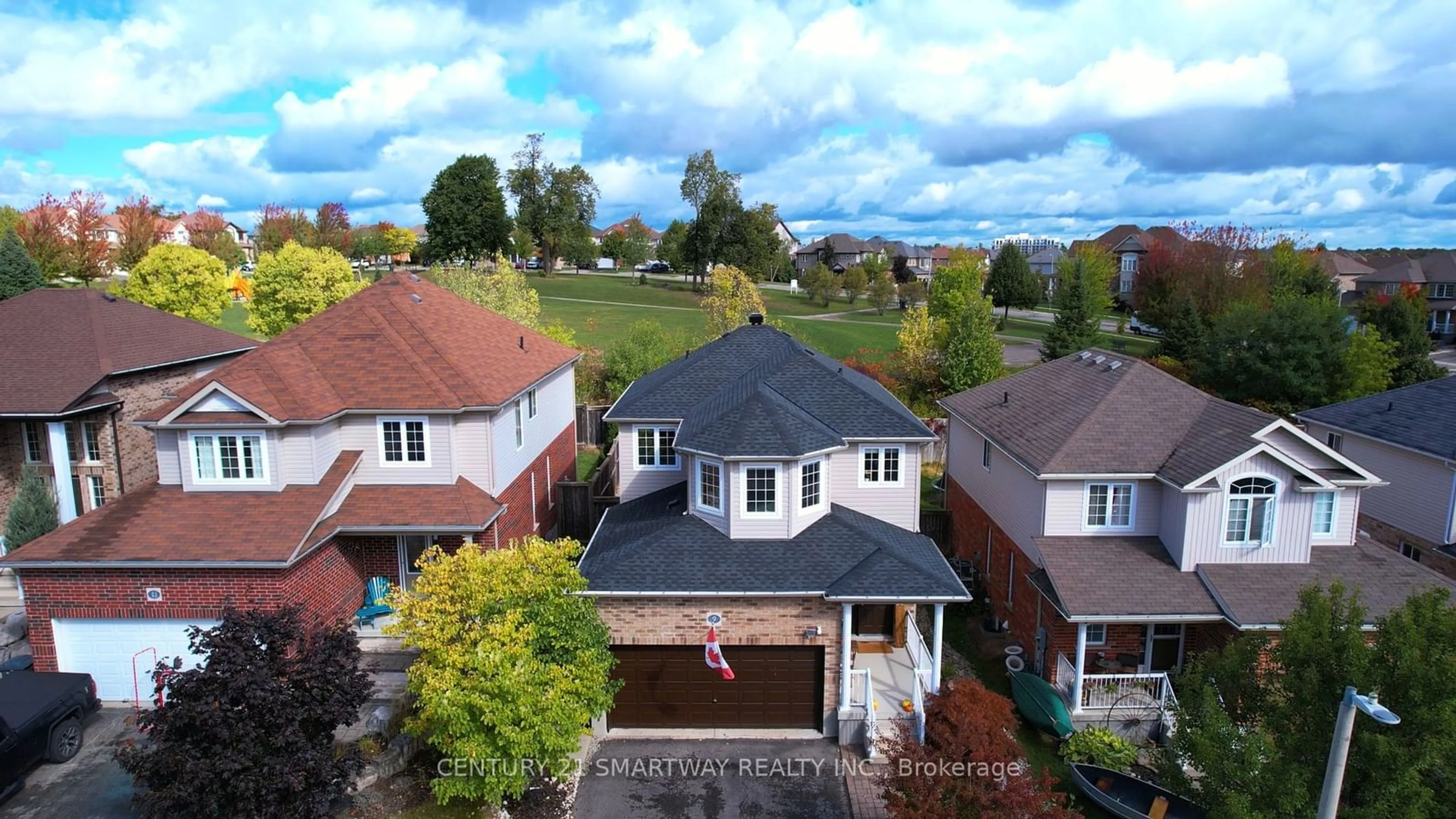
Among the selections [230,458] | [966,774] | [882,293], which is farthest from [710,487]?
[882,293]

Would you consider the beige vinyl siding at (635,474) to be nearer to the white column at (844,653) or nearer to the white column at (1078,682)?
the white column at (844,653)

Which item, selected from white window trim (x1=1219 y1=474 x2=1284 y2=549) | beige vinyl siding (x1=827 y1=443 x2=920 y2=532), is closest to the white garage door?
beige vinyl siding (x1=827 y1=443 x2=920 y2=532)

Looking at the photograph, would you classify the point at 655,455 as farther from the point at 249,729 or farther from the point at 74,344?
the point at 74,344

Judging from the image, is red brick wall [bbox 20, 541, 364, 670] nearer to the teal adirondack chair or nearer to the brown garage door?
the teal adirondack chair

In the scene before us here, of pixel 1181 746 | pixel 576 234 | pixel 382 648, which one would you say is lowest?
pixel 382 648

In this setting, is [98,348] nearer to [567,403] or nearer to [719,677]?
[567,403]

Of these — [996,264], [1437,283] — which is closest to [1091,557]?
[996,264]
